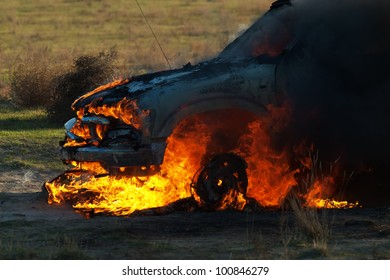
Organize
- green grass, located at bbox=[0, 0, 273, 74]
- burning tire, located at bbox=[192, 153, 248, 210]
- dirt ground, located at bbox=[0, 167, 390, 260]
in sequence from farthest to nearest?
green grass, located at bbox=[0, 0, 273, 74] → burning tire, located at bbox=[192, 153, 248, 210] → dirt ground, located at bbox=[0, 167, 390, 260]

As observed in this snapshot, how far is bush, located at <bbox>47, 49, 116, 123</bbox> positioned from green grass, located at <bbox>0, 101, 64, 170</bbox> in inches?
11.6

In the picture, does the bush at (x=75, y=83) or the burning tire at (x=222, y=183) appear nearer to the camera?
the burning tire at (x=222, y=183)

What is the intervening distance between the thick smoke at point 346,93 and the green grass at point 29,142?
5152 mm

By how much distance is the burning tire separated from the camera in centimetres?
1098

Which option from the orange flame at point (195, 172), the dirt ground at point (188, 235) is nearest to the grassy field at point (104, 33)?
the orange flame at point (195, 172)

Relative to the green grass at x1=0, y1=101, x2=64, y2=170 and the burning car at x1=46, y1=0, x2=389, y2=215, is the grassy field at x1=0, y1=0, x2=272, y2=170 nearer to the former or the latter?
the green grass at x1=0, y1=101, x2=64, y2=170

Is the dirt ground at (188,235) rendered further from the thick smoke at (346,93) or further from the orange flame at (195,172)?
the thick smoke at (346,93)

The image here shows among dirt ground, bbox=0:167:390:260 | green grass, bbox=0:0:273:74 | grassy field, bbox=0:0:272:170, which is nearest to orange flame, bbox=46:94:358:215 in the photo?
dirt ground, bbox=0:167:390:260

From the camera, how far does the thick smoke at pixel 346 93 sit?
11117mm

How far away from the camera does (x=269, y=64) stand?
11.2 metres

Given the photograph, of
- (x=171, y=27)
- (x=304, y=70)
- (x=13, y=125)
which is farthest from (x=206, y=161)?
(x=171, y=27)

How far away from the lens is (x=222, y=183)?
11.1 meters

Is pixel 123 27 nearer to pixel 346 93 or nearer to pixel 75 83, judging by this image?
pixel 75 83

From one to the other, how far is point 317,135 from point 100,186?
7.62ft
